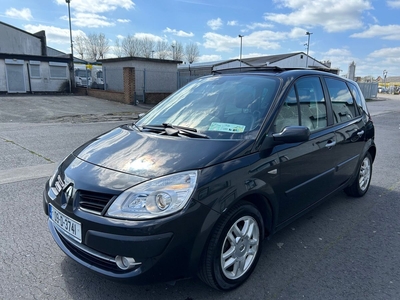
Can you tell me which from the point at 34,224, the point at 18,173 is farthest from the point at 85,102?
the point at 34,224

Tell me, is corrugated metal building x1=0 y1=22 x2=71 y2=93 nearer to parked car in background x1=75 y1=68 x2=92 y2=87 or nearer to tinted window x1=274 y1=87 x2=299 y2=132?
parked car in background x1=75 y1=68 x2=92 y2=87

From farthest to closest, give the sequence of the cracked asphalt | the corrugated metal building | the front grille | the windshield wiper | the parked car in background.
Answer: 1. the parked car in background
2. the corrugated metal building
3. the windshield wiper
4. the cracked asphalt
5. the front grille

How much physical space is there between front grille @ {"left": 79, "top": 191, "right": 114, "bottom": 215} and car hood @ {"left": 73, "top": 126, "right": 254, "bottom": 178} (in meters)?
0.25

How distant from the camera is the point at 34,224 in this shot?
11.2 ft

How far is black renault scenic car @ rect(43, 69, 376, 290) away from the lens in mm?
2025

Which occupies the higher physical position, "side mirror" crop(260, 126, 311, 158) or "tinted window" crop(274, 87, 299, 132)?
"tinted window" crop(274, 87, 299, 132)

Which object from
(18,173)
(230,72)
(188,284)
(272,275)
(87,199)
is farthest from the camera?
(18,173)

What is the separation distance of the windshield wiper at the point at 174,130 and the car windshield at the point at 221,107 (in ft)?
0.17

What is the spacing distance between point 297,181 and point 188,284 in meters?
1.39

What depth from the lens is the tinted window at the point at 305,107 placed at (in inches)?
114

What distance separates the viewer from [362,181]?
181 inches

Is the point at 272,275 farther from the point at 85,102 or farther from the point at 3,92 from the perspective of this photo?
the point at 3,92

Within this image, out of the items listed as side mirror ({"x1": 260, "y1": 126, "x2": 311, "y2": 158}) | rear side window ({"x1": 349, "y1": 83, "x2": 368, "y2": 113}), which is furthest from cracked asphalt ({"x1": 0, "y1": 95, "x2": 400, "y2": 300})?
rear side window ({"x1": 349, "y1": 83, "x2": 368, "y2": 113})

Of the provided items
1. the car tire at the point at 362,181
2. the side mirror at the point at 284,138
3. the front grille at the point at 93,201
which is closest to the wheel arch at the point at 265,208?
the side mirror at the point at 284,138
